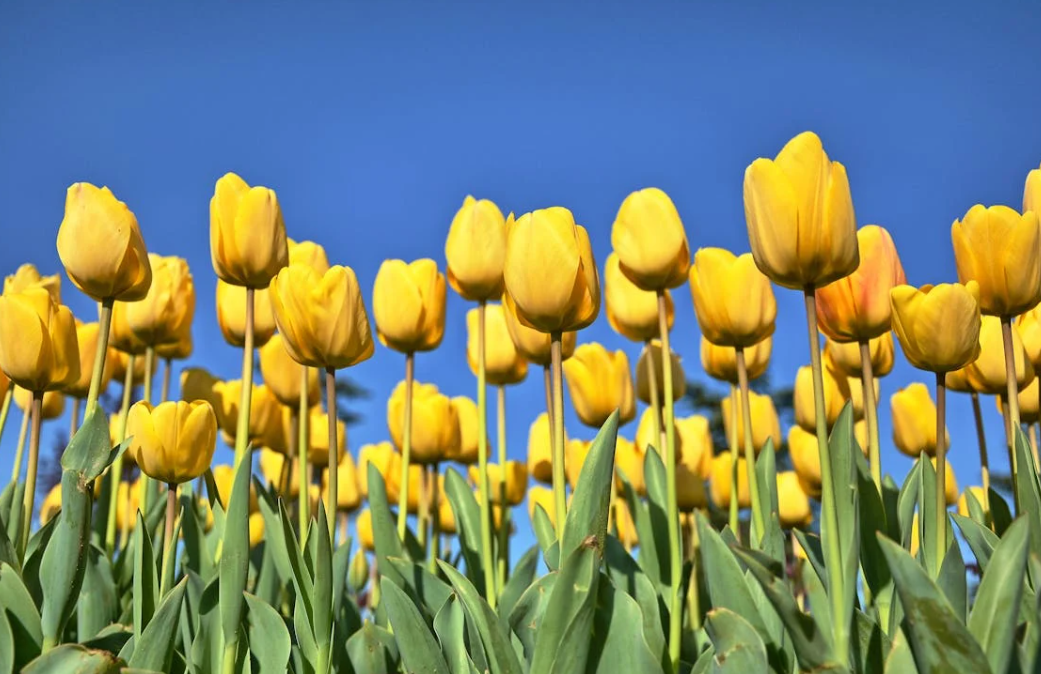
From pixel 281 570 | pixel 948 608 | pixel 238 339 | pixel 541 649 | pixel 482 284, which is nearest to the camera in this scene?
pixel 948 608

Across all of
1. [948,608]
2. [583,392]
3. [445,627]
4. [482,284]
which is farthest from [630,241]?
[948,608]

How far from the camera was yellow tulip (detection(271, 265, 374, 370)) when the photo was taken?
1.84 metres

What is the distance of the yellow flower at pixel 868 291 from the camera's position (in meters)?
2.00

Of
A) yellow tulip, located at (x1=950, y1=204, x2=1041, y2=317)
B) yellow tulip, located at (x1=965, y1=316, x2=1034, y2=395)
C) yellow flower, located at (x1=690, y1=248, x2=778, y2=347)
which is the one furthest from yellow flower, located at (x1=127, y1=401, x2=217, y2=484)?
yellow tulip, located at (x1=965, y1=316, x2=1034, y2=395)

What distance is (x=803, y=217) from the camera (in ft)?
5.24

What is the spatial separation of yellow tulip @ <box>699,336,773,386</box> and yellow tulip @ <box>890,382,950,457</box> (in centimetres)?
39

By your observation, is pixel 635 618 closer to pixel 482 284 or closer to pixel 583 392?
pixel 482 284

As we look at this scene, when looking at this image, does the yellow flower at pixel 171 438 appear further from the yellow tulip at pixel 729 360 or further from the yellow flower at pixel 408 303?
the yellow tulip at pixel 729 360

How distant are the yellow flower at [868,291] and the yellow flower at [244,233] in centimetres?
120

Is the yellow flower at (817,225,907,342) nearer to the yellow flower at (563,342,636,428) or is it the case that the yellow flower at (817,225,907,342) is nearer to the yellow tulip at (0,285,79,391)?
the yellow flower at (563,342,636,428)

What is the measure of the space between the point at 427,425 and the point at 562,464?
51.4 inches

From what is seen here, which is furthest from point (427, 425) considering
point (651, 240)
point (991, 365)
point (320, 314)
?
point (991, 365)

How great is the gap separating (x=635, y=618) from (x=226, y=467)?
239 centimetres

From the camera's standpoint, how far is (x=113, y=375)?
3.12m
